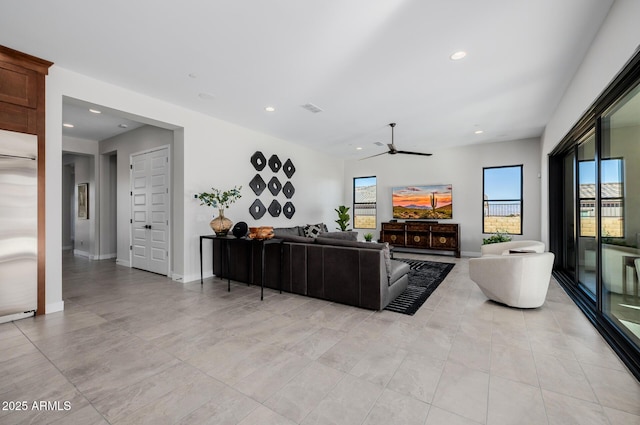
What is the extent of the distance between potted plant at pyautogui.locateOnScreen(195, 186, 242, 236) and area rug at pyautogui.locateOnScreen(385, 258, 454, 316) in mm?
2808

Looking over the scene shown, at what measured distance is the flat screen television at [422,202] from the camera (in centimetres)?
773

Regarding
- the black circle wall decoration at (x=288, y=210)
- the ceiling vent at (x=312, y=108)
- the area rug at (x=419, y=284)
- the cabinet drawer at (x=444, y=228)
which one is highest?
the ceiling vent at (x=312, y=108)

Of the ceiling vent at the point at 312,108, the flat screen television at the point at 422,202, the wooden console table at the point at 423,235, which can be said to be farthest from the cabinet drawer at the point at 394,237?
the ceiling vent at the point at 312,108

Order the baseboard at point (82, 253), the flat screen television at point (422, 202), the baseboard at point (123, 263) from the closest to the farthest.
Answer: the baseboard at point (123, 263) < the baseboard at point (82, 253) < the flat screen television at point (422, 202)

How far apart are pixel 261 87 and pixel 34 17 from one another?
2.25 meters

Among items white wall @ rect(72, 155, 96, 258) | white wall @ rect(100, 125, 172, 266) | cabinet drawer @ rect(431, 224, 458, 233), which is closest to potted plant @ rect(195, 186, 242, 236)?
white wall @ rect(100, 125, 172, 266)

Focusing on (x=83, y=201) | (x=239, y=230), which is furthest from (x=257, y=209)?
(x=83, y=201)

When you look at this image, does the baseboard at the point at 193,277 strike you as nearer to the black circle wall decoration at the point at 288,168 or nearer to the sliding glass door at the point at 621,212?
the black circle wall decoration at the point at 288,168

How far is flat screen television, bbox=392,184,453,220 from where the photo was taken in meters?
7.73

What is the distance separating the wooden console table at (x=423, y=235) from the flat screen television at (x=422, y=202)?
0.41m

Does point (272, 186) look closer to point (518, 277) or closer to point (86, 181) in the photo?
point (518, 277)

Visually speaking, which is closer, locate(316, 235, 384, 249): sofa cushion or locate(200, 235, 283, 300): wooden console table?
locate(316, 235, 384, 249): sofa cushion

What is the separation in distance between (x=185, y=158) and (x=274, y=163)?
214cm

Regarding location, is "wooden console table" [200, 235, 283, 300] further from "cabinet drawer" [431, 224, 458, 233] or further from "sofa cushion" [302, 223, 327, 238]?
"cabinet drawer" [431, 224, 458, 233]
